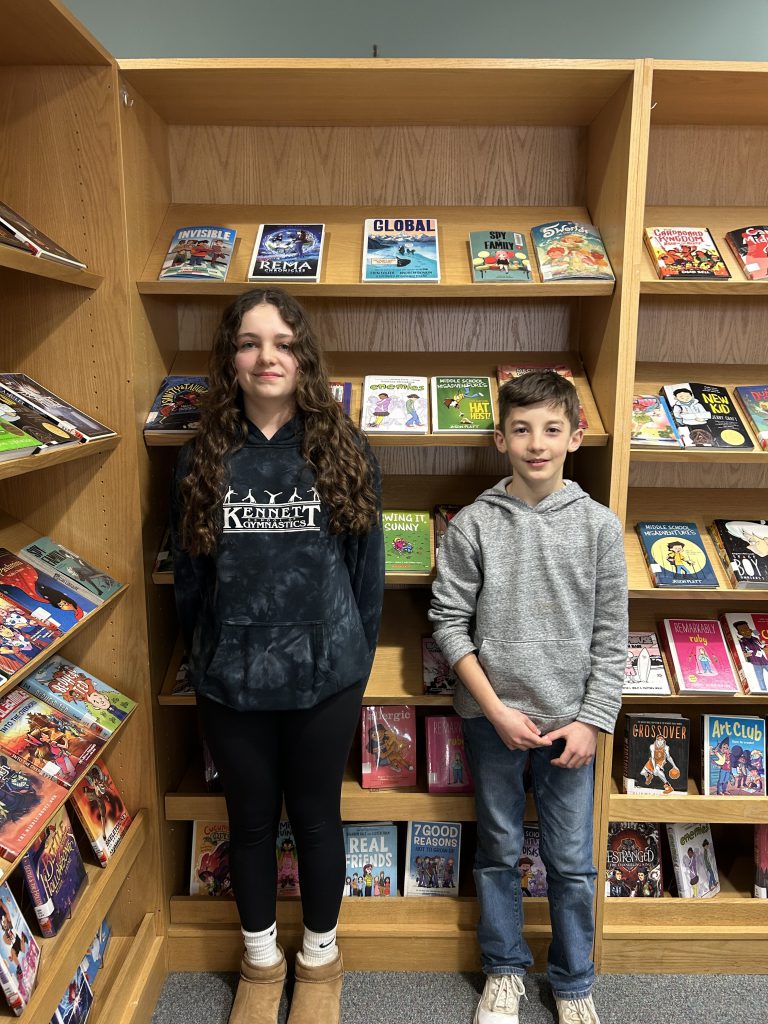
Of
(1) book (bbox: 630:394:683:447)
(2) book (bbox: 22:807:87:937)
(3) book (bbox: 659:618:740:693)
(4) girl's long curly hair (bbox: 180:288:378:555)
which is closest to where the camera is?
(2) book (bbox: 22:807:87:937)

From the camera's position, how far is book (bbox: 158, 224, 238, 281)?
2020 mm

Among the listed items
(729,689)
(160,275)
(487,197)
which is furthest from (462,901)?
(487,197)

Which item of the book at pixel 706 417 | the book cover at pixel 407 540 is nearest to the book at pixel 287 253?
the book cover at pixel 407 540

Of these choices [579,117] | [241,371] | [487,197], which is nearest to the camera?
[241,371]

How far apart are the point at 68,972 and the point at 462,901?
114cm

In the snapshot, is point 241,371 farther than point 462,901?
No

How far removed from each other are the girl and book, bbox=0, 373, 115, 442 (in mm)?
229

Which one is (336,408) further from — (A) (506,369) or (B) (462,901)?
(B) (462,901)

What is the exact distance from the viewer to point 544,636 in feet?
6.33

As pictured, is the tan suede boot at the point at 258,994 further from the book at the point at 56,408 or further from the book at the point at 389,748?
the book at the point at 56,408

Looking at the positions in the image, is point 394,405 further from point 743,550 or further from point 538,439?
point 743,550

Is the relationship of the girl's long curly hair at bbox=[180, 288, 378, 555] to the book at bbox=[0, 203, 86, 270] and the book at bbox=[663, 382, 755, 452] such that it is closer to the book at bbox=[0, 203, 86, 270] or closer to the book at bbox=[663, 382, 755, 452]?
the book at bbox=[0, 203, 86, 270]

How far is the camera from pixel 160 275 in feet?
6.67

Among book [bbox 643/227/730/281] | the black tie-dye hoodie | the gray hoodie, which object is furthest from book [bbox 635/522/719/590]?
the black tie-dye hoodie
